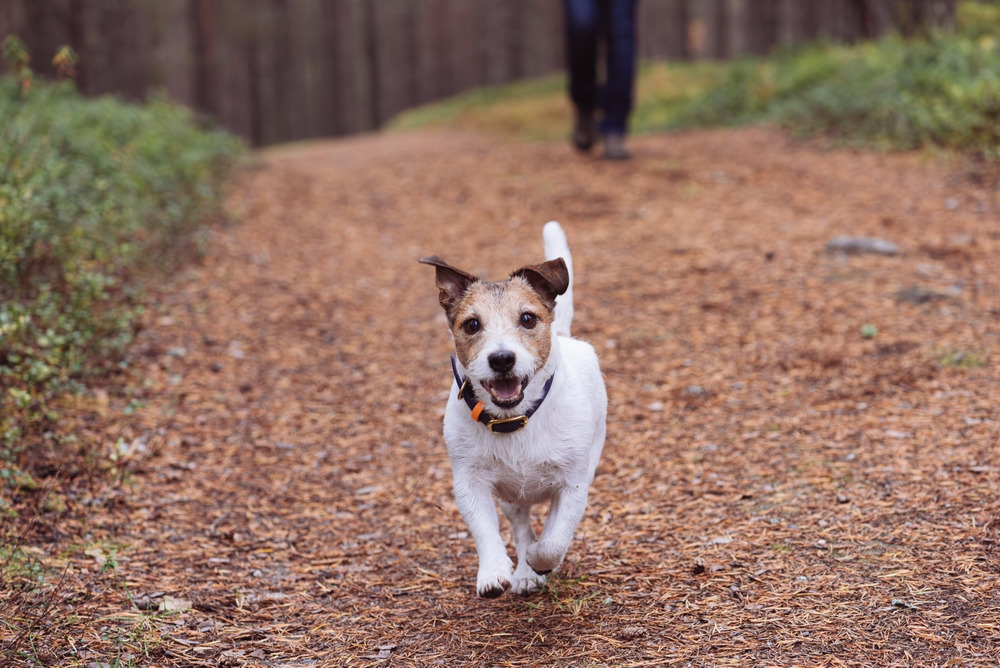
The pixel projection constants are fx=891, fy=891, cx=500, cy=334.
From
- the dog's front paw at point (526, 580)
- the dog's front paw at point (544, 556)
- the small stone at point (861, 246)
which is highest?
the small stone at point (861, 246)

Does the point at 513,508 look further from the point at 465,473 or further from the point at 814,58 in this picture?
the point at 814,58

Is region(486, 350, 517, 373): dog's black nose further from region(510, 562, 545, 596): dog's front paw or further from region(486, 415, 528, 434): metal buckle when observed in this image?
region(510, 562, 545, 596): dog's front paw

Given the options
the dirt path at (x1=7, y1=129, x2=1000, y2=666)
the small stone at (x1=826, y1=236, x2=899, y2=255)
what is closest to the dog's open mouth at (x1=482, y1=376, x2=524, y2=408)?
the dirt path at (x1=7, y1=129, x2=1000, y2=666)

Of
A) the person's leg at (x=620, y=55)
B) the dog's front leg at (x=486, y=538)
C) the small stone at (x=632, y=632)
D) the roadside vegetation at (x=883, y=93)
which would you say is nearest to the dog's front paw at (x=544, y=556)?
the dog's front leg at (x=486, y=538)

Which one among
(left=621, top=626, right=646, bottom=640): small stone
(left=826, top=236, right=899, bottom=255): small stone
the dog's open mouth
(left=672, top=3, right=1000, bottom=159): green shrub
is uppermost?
(left=672, top=3, right=1000, bottom=159): green shrub

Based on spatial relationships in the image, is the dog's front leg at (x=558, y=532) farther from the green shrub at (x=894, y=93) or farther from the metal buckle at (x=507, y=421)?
the green shrub at (x=894, y=93)

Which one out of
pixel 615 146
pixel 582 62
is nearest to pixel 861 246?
pixel 615 146

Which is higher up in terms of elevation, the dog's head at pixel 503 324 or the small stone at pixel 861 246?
the dog's head at pixel 503 324

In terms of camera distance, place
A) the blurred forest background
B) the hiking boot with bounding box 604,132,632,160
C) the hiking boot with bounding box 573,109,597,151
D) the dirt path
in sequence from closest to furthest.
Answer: the dirt path < the hiking boot with bounding box 604,132,632,160 < the hiking boot with bounding box 573,109,597,151 < the blurred forest background

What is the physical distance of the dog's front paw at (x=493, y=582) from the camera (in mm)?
3523

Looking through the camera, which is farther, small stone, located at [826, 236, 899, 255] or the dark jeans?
the dark jeans

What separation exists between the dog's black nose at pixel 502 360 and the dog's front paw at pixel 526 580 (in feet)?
3.63

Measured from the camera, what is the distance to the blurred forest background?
Result: 14938 millimetres

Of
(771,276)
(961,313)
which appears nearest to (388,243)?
(771,276)
